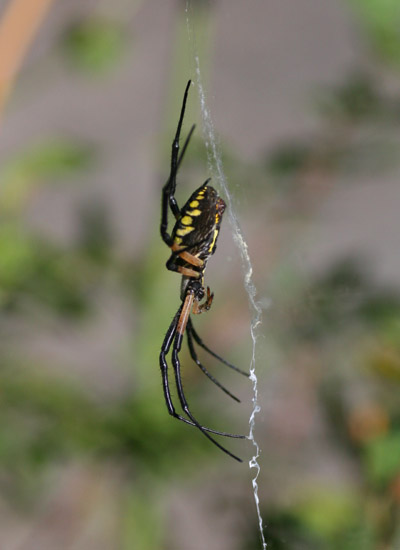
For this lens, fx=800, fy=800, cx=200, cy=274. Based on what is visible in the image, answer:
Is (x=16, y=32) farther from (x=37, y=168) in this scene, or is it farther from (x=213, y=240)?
(x=213, y=240)

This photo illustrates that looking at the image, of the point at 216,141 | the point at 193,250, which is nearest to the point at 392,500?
the point at 193,250

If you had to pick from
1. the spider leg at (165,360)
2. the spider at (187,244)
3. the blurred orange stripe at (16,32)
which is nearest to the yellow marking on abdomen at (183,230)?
the spider at (187,244)

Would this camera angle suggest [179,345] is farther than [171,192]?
Yes

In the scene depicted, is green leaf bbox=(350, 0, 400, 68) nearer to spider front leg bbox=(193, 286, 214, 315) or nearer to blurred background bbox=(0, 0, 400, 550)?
blurred background bbox=(0, 0, 400, 550)

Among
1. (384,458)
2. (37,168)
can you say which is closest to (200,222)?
(384,458)

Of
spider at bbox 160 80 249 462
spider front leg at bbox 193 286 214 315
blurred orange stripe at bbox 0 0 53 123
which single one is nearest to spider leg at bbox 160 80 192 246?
spider at bbox 160 80 249 462

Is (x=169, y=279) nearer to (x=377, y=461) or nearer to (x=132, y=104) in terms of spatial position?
(x=377, y=461)

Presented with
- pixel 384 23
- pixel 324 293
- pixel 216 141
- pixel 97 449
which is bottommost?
pixel 97 449
